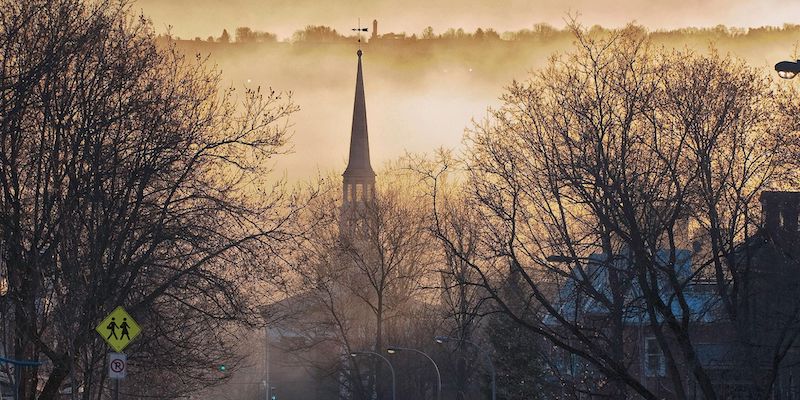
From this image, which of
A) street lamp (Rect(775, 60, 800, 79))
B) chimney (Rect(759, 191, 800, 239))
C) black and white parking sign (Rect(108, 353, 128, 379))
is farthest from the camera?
chimney (Rect(759, 191, 800, 239))

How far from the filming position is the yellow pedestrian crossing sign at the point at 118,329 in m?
27.6

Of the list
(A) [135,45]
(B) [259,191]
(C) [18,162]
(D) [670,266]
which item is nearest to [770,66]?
(D) [670,266]

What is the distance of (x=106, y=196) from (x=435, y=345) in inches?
1865

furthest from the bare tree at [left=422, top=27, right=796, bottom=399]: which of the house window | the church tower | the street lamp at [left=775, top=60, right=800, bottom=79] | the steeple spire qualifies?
the steeple spire

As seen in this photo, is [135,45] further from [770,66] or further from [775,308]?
[775,308]

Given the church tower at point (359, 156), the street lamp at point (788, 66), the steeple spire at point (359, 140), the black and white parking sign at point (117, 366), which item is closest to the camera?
the street lamp at point (788, 66)

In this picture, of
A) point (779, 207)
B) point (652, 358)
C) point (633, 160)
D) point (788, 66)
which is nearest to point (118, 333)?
point (633, 160)

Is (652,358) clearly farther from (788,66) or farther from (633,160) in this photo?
(788,66)

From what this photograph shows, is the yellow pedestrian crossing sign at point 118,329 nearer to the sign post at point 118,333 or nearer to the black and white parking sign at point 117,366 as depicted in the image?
Result: the sign post at point 118,333

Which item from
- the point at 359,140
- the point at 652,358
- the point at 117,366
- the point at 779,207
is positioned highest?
the point at 359,140

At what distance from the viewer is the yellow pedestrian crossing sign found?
27.6m

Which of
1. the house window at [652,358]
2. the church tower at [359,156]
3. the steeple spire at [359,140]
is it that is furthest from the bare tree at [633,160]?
the steeple spire at [359,140]

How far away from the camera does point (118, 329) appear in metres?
27.8

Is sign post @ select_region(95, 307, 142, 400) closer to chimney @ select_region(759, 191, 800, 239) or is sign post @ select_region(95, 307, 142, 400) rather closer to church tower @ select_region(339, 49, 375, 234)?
chimney @ select_region(759, 191, 800, 239)
